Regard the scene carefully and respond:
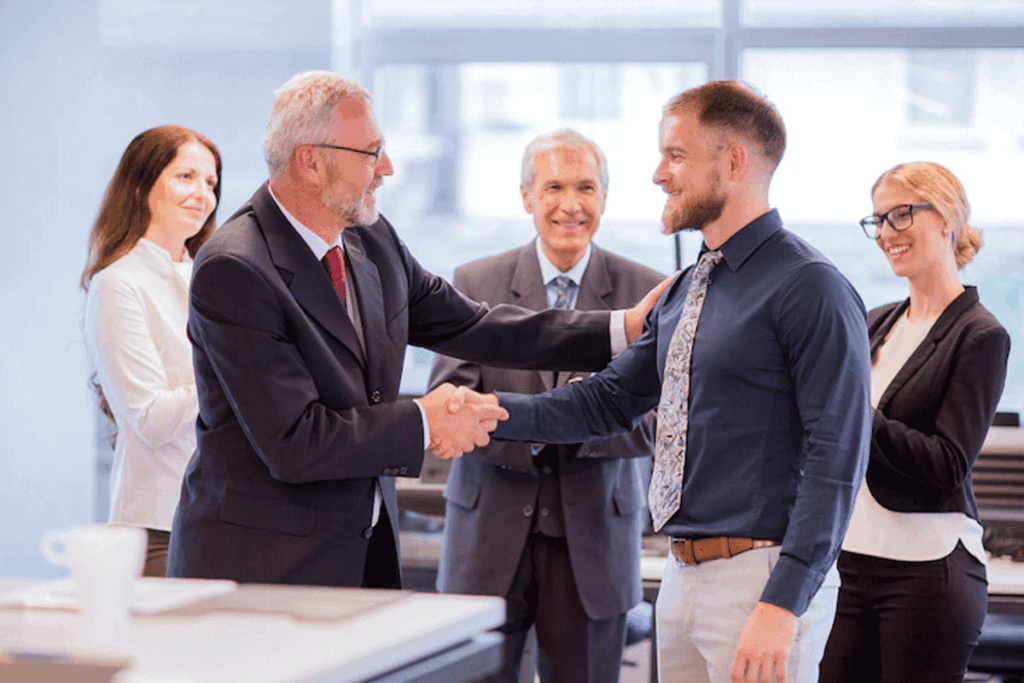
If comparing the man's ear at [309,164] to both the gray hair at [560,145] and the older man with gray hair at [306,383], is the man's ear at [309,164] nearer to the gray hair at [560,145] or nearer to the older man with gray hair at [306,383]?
the older man with gray hair at [306,383]

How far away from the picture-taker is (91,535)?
1.14 metres

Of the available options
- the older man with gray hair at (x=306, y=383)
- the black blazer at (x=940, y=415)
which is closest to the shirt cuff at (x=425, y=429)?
the older man with gray hair at (x=306, y=383)

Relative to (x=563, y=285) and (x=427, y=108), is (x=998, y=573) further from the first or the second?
(x=427, y=108)

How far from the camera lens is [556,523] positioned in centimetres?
255

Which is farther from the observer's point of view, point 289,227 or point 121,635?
point 289,227

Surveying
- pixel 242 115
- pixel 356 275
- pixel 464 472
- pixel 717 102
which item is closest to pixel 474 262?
pixel 464 472

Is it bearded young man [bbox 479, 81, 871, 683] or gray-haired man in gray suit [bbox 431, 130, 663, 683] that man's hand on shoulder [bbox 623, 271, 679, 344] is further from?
bearded young man [bbox 479, 81, 871, 683]

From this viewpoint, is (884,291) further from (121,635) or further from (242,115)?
(121,635)

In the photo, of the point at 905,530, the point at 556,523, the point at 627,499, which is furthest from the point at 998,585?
the point at 556,523

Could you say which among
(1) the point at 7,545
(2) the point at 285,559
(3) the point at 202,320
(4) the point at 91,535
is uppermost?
(3) the point at 202,320

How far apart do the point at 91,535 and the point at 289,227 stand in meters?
1.05

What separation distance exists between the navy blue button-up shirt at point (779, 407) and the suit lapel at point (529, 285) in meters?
0.73

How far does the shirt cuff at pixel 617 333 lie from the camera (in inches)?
97.7

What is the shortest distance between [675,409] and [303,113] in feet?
2.87
